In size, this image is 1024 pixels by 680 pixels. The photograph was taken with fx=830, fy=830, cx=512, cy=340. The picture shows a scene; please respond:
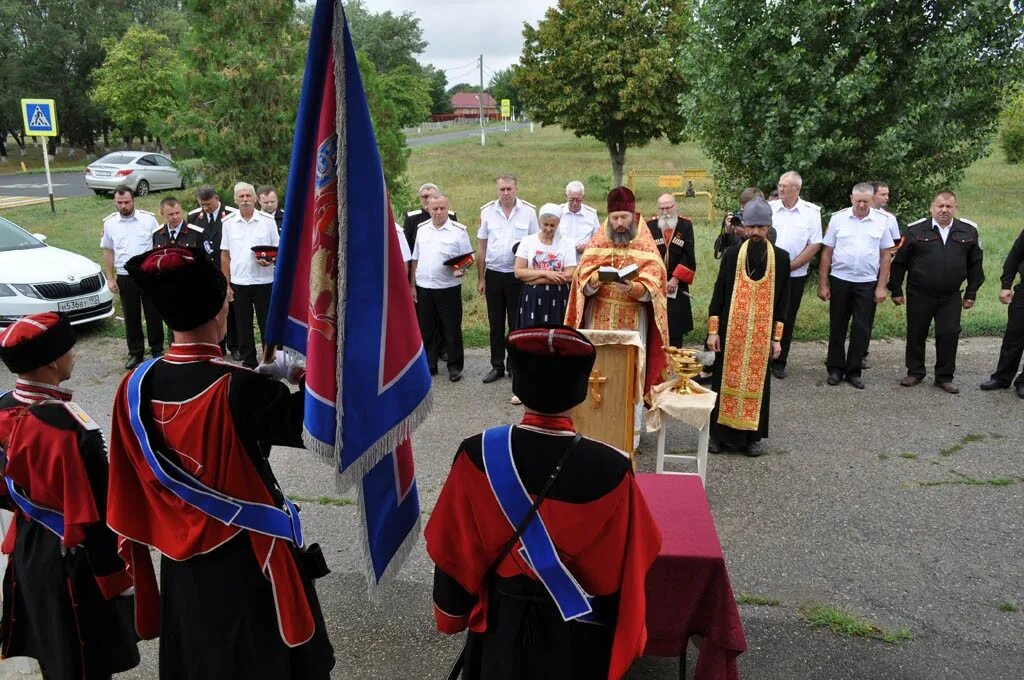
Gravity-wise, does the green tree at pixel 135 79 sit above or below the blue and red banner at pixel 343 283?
above

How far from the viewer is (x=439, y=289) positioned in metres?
8.61

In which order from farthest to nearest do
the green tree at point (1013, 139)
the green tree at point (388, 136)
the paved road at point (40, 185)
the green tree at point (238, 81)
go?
the green tree at point (1013, 139) < the paved road at point (40, 185) < the green tree at point (388, 136) < the green tree at point (238, 81)

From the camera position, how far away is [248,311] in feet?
30.0

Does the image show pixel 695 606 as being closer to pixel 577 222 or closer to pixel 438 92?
pixel 577 222

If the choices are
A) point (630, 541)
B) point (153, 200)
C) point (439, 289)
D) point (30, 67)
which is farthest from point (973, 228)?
point (30, 67)

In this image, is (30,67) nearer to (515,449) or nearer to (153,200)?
(153,200)

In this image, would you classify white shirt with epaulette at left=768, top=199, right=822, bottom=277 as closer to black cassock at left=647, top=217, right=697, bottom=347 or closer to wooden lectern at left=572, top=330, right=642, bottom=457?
black cassock at left=647, top=217, right=697, bottom=347

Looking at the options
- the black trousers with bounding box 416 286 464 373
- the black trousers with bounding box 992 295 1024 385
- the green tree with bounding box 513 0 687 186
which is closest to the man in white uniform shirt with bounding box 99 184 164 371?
the black trousers with bounding box 416 286 464 373

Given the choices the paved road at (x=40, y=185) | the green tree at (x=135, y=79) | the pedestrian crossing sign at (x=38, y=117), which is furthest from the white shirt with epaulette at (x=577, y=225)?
the green tree at (x=135, y=79)

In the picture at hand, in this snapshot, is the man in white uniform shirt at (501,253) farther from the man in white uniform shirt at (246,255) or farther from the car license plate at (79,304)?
the car license plate at (79,304)

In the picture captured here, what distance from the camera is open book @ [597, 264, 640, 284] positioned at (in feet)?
19.6

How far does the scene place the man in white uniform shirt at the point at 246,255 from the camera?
347 inches

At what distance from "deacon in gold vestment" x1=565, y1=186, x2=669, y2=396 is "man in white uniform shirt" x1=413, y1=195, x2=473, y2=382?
2.27 m

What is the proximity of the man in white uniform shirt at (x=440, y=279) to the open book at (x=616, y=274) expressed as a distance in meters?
2.67
